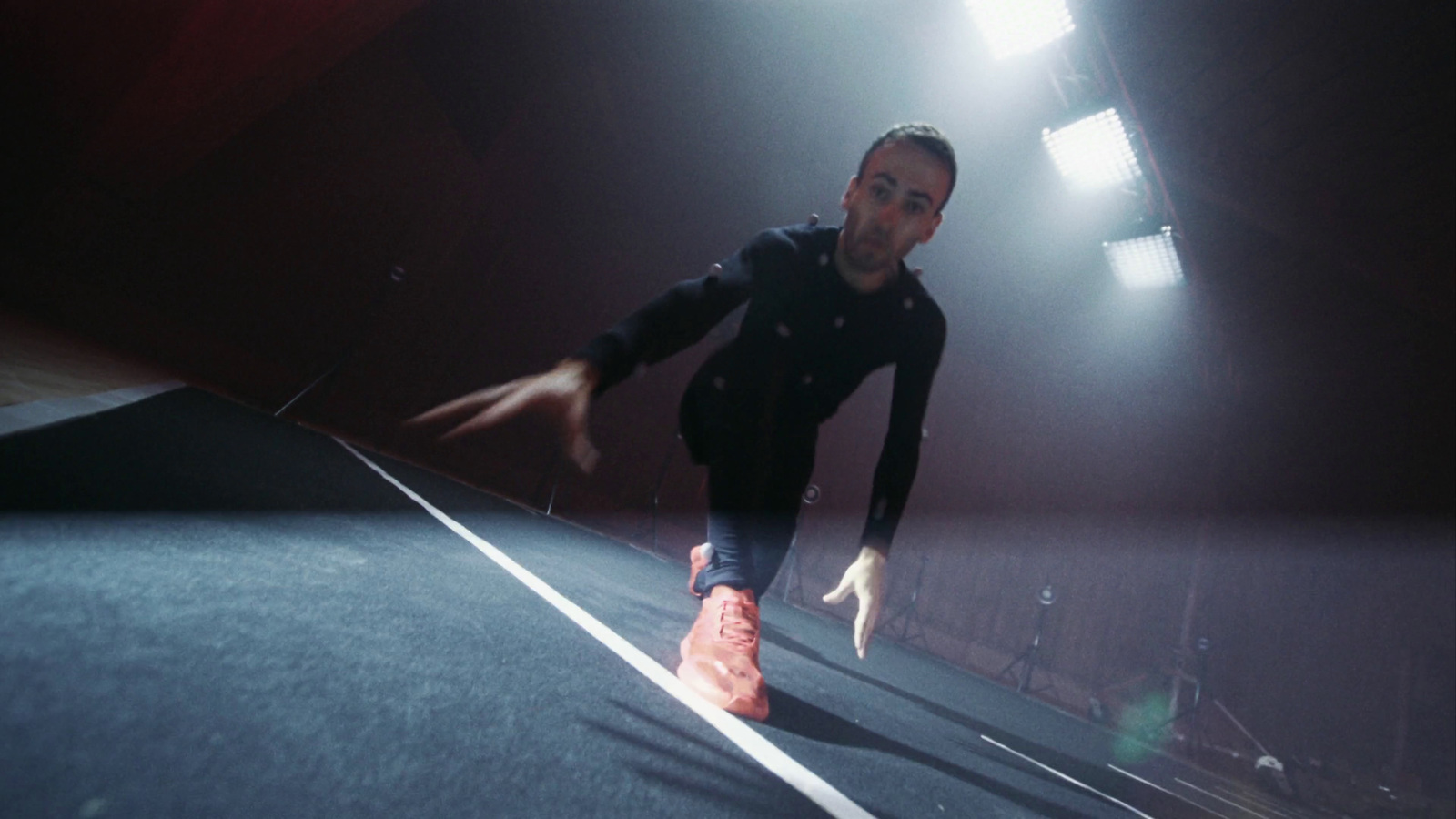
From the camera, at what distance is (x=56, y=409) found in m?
1.49

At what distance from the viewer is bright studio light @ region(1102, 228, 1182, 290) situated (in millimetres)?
5379

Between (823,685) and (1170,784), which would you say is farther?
(1170,784)

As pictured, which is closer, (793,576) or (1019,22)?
(1019,22)

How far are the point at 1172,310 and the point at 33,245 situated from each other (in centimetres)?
996

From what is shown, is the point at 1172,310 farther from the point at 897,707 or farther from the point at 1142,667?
the point at 897,707

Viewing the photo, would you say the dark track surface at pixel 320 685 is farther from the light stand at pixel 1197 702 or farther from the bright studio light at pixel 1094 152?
the light stand at pixel 1197 702

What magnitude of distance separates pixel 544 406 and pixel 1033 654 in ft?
22.9

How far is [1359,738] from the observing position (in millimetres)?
5844

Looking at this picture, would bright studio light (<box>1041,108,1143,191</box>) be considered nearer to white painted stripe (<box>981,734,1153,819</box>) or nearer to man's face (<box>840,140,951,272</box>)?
man's face (<box>840,140,951,272</box>)

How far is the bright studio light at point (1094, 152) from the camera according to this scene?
4762 mm

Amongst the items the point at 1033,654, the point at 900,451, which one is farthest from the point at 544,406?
the point at 1033,654

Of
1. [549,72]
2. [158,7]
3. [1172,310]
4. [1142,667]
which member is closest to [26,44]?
[158,7]

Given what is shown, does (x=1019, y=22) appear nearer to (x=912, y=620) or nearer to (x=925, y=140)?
(x=925, y=140)

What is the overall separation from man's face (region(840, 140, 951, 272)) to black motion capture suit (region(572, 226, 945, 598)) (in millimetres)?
91
